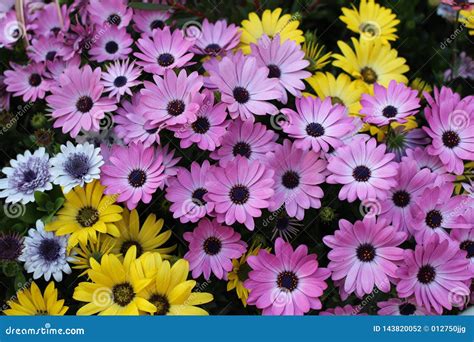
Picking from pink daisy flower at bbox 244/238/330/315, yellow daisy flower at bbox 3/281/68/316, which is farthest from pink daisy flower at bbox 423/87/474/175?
yellow daisy flower at bbox 3/281/68/316

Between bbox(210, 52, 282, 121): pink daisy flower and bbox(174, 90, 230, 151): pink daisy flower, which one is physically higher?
bbox(210, 52, 282, 121): pink daisy flower

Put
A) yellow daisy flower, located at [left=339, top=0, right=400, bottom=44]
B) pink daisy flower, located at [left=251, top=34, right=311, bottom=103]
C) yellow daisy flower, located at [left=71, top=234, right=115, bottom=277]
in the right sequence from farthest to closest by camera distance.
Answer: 1. yellow daisy flower, located at [left=339, top=0, right=400, bottom=44]
2. pink daisy flower, located at [left=251, top=34, right=311, bottom=103]
3. yellow daisy flower, located at [left=71, top=234, right=115, bottom=277]

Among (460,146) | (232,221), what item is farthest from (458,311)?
(232,221)

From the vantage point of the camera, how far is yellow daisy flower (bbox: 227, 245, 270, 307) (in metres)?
1.97

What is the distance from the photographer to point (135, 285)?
5.91 ft

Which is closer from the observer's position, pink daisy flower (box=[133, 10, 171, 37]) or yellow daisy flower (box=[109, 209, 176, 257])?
yellow daisy flower (box=[109, 209, 176, 257])

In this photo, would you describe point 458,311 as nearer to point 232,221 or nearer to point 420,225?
point 420,225

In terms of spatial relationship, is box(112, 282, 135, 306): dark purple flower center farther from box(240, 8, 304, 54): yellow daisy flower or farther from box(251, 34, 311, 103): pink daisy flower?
box(240, 8, 304, 54): yellow daisy flower

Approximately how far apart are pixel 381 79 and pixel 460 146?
0.45 m

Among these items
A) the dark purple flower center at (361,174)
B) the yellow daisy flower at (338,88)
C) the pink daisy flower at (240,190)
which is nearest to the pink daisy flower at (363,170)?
the dark purple flower center at (361,174)

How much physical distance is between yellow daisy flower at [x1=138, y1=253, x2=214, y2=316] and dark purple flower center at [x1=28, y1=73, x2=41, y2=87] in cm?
85

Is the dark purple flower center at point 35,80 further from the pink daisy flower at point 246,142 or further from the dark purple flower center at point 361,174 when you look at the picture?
the dark purple flower center at point 361,174

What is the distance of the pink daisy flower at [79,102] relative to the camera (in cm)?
205

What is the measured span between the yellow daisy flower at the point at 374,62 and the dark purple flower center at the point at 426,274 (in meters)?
0.76
